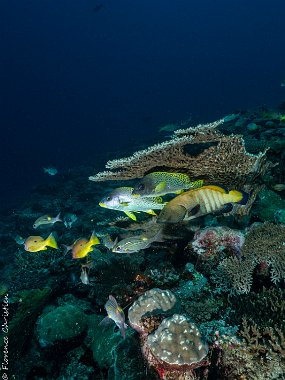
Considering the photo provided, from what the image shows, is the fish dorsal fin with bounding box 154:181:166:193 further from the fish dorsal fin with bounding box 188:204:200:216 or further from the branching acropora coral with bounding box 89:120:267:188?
the branching acropora coral with bounding box 89:120:267:188

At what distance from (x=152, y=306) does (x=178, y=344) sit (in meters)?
0.57

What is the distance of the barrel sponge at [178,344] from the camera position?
2355 millimetres

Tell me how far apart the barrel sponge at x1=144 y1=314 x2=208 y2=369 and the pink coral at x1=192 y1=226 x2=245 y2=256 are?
47.9 inches

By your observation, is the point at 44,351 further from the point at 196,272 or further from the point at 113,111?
the point at 113,111

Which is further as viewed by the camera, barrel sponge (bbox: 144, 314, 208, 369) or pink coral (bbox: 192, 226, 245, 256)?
pink coral (bbox: 192, 226, 245, 256)

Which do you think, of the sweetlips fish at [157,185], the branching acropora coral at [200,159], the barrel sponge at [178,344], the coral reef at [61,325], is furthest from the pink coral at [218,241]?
the coral reef at [61,325]

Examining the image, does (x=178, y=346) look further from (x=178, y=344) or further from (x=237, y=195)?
(x=237, y=195)

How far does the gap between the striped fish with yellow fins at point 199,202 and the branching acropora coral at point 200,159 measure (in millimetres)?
855

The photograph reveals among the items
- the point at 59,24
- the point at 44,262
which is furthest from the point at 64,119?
the point at 44,262

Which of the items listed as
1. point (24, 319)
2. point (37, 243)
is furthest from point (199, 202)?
point (37, 243)

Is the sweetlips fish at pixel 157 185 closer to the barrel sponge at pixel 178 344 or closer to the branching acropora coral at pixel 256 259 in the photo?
the branching acropora coral at pixel 256 259

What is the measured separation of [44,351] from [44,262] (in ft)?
8.21

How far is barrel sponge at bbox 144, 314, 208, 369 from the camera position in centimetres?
236

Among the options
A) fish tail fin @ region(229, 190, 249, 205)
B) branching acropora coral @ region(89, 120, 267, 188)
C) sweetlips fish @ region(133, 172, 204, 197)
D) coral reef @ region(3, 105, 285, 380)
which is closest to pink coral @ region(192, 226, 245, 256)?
coral reef @ region(3, 105, 285, 380)
